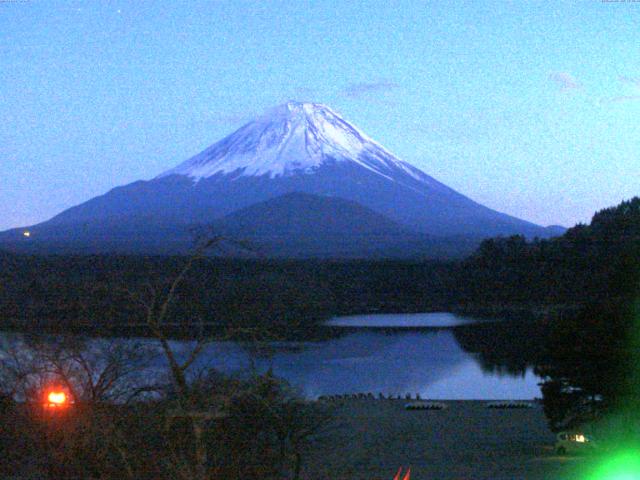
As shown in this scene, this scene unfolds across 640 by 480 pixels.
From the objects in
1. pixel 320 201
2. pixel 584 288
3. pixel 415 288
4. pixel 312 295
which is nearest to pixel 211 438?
pixel 584 288

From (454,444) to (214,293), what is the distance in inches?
950

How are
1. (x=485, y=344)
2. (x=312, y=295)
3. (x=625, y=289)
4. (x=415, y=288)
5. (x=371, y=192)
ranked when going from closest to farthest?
(x=625, y=289)
(x=485, y=344)
(x=312, y=295)
(x=415, y=288)
(x=371, y=192)

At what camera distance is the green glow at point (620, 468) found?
28.4 ft

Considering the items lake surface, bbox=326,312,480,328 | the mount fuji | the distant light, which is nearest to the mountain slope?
the mount fuji

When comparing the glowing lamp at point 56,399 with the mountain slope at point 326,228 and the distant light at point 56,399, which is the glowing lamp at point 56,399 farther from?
the mountain slope at point 326,228

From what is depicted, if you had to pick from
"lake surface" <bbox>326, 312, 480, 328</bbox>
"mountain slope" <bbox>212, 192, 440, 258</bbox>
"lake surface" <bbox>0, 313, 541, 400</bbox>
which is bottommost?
"lake surface" <bbox>0, 313, 541, 400</bbox>

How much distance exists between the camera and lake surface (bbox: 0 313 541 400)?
2564 cm

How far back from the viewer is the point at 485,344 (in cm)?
3644

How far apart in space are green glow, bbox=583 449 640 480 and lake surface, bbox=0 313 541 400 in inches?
399

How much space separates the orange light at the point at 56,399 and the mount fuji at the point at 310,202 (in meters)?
88.5

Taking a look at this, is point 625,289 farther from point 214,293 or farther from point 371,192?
point 371,192

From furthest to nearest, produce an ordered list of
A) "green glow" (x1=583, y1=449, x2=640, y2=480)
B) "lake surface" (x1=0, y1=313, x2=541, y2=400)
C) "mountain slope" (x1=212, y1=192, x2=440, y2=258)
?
"mountain slope" (x1=212, y1=192, x2=440, y2=258), "lake surface" (x1=0, y1=313, x2=541, y2=400), "green glow" (x1=583, y1=449, x2=640, y2=480)

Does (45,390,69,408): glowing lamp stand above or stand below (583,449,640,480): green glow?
above

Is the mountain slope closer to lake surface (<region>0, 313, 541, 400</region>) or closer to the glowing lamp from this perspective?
lake surface (<region>0, 313, 541, 400</region>)
